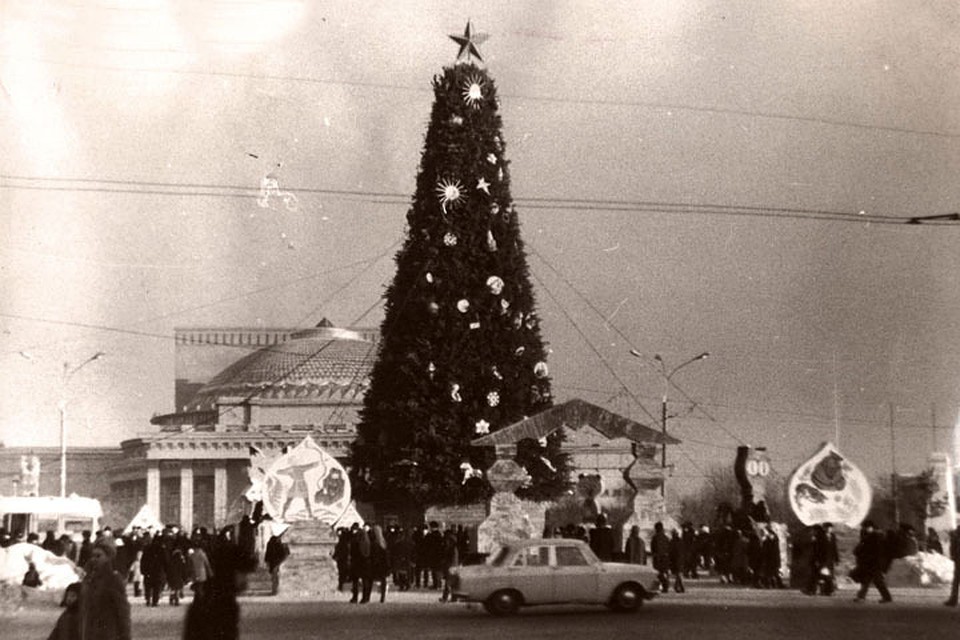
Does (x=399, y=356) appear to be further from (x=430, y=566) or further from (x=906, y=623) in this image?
(x=906, y=623)

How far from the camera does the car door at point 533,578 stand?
22.7 metres

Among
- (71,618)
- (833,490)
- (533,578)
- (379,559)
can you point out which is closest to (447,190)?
(833,490)

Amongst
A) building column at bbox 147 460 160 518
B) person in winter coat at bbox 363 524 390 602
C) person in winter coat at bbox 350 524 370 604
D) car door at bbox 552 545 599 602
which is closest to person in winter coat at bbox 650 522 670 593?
person in winter coat at bbox 363 524 390 602

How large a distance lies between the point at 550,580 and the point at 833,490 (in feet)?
32.0

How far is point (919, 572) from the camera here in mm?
30016

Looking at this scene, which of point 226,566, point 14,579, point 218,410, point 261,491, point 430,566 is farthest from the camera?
point 218,410

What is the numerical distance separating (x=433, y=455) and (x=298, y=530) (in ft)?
34.7

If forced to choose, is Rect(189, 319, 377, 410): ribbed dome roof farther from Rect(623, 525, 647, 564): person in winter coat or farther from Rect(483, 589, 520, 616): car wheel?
Rect(483, 589, 520, 616): car wheel

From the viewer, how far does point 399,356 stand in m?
40.5

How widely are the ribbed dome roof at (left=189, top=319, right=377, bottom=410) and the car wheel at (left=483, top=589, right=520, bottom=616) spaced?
67.0 metres

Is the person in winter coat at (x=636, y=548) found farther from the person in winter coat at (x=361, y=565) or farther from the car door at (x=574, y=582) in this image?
the car door at (x=574, y=582)

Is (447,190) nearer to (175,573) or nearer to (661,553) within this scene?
(661,553)

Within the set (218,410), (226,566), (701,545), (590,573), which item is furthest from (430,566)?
(218,410)

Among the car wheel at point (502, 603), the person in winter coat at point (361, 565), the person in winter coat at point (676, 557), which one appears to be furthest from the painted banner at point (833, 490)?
the car wheel at point (502, 603)
